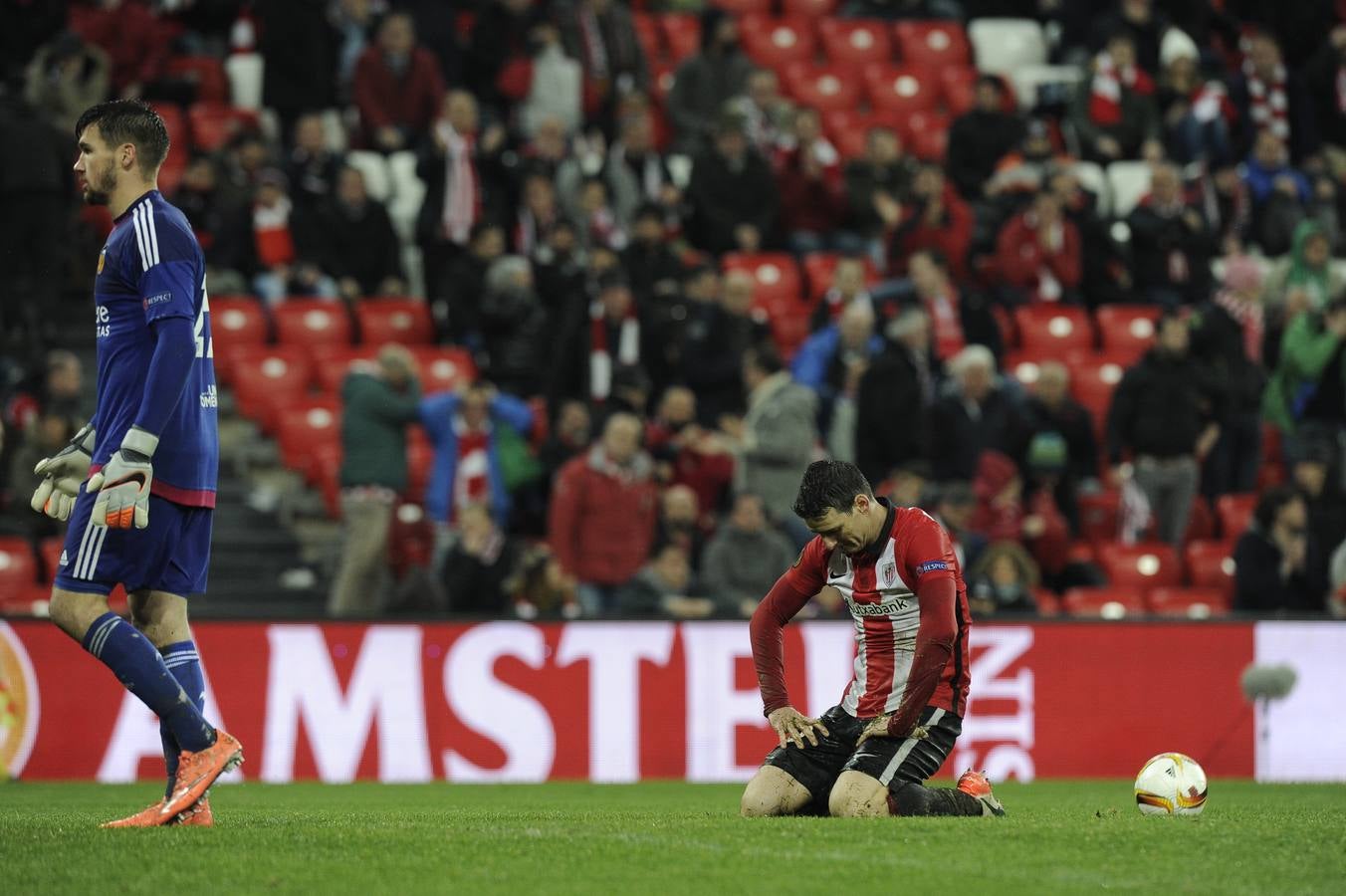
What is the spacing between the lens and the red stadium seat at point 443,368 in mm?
17281

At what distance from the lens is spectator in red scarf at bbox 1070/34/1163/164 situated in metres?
21.5

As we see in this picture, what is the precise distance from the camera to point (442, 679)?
13.9m

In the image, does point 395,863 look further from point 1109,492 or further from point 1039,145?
point 1039,145

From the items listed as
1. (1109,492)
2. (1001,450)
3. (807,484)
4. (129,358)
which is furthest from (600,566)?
(129,358)

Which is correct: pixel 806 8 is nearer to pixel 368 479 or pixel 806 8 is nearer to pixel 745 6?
pixel 745 6

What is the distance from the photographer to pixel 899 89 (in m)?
22.6

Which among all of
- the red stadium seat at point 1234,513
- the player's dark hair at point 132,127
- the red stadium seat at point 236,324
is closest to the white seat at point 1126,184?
the red stadium seat at point 1234,513

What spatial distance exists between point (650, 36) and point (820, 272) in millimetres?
4561

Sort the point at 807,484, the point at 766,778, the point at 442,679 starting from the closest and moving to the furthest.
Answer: the point at 807,484 → the point at 766,778 → the point at 442,679

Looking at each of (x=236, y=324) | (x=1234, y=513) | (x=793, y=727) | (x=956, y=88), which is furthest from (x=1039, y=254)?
(x=793, y=727)

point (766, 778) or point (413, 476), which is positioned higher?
point (413, 476)

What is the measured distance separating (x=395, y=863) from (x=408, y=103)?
13.7 m

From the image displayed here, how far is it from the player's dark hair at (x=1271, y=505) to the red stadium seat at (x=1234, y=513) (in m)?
1.78

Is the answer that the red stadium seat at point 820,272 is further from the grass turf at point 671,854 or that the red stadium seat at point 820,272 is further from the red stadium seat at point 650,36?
A: the grass turf at point 671,854
